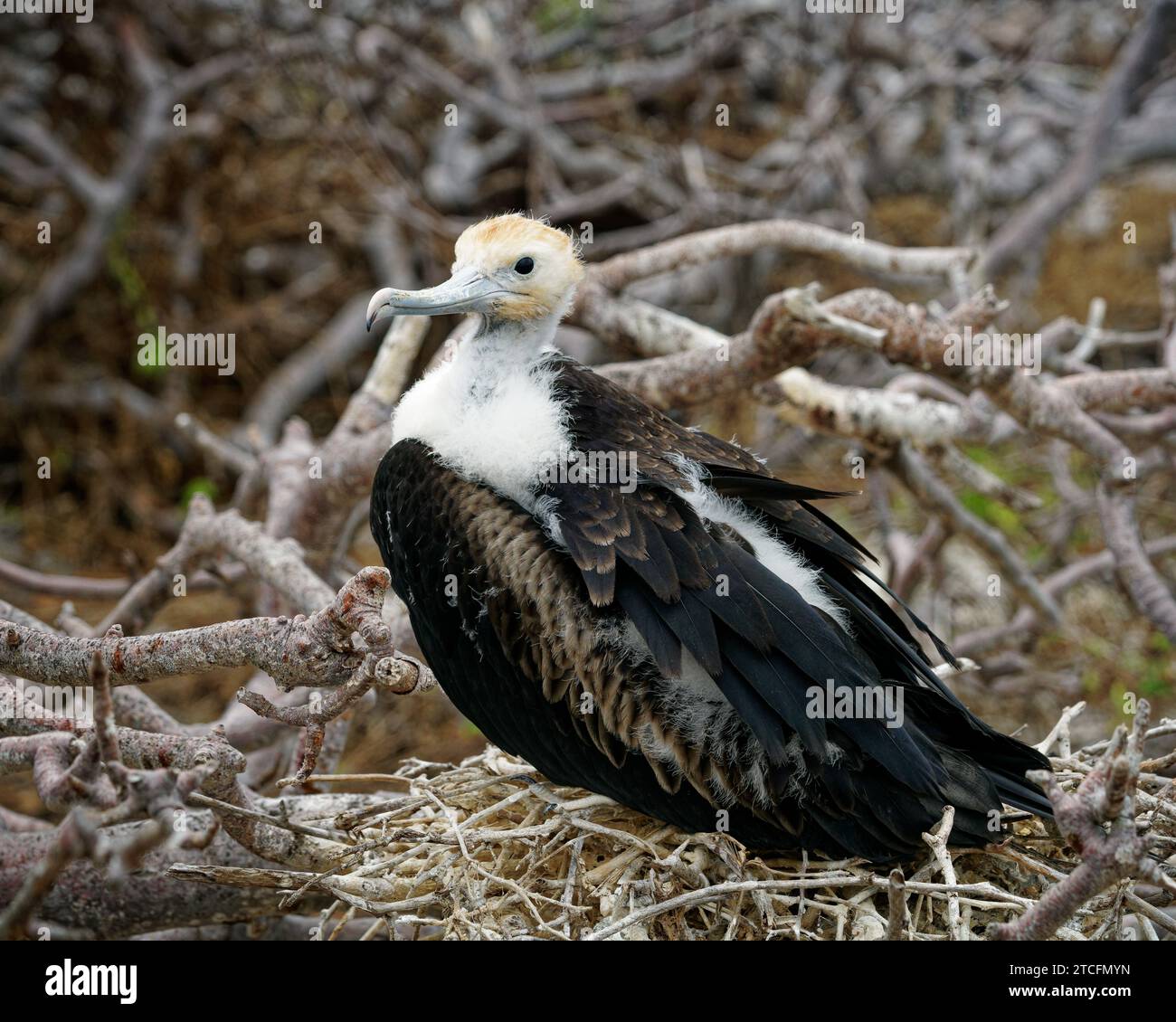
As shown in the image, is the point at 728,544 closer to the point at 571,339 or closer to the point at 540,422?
the point at 540,422

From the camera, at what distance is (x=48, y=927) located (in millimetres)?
2896

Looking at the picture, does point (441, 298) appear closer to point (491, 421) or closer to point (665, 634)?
point (491, 421)

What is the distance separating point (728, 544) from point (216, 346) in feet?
16.3

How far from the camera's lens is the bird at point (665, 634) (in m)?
2.39

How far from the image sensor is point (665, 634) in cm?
238

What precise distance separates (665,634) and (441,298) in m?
0.91

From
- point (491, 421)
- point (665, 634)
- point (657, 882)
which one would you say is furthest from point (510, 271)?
point (657, 882)

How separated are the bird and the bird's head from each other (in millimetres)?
104

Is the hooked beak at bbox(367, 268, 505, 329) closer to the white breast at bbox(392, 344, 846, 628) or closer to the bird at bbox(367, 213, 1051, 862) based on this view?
the bird at bbox(367, 213, 1051, 862)

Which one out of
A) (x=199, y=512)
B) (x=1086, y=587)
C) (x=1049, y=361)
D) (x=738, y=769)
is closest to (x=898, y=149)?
(x=1086, y=587)

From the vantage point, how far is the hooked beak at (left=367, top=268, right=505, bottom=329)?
2.69 metres

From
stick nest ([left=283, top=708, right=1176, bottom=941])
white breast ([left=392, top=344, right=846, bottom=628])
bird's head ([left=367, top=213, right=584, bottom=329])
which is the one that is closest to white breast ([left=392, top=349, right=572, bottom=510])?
white breast ([left=392, top=344, right=846, bottom=628])

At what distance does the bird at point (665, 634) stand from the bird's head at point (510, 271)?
0.34 ft

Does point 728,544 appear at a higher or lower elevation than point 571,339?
lower
